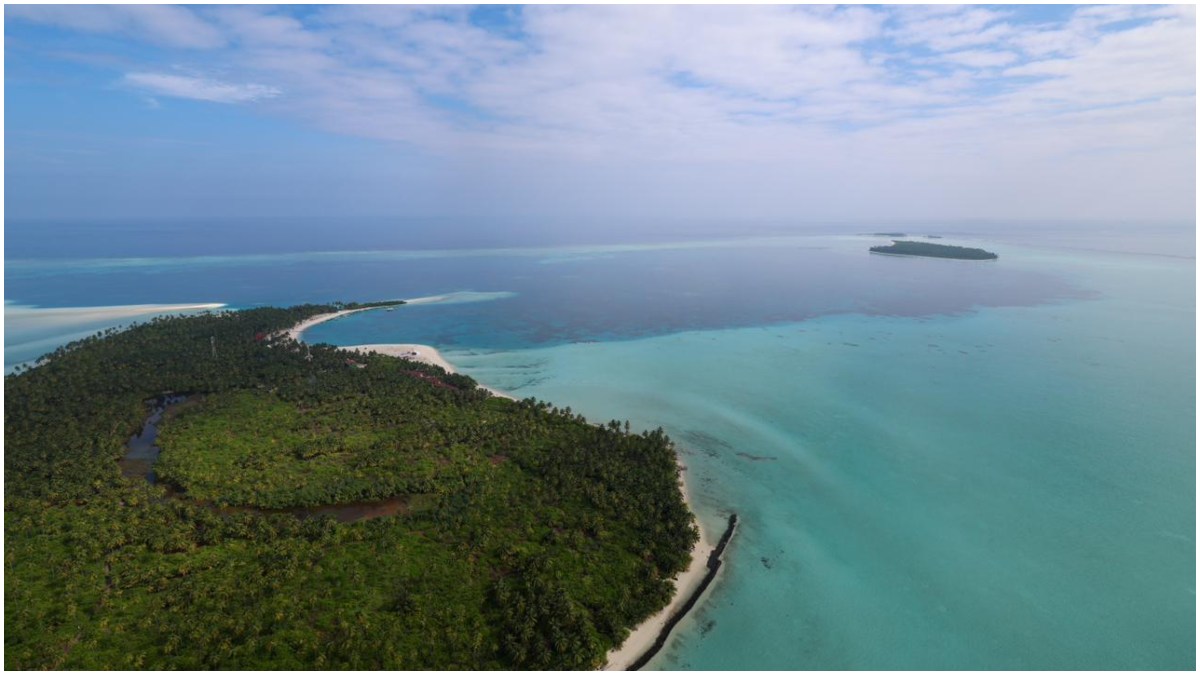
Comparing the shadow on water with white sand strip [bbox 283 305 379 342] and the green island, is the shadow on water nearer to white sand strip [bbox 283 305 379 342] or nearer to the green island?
the green island

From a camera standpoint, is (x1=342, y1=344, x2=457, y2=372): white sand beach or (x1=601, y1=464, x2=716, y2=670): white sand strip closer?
(x1=601, y1=464, x2=716, y2=670): white sand strip

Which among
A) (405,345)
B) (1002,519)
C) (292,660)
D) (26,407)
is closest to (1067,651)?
(1002,519)

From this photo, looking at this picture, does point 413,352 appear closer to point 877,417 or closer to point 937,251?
point 877,417

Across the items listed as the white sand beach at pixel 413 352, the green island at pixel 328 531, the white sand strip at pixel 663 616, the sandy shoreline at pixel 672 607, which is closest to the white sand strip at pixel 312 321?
the white sand beach at pixel 413 352

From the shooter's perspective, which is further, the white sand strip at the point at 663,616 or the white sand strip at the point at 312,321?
the white sand strip at the point at 312,321

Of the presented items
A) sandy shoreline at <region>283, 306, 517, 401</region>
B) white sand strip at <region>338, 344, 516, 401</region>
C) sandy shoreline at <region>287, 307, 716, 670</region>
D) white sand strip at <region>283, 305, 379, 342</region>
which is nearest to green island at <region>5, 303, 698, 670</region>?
sandy shoreline at <region>287, 307, 716, 670</region>

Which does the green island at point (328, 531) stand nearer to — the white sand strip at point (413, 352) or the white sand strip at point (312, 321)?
the white sand strip at point (413, 352)
